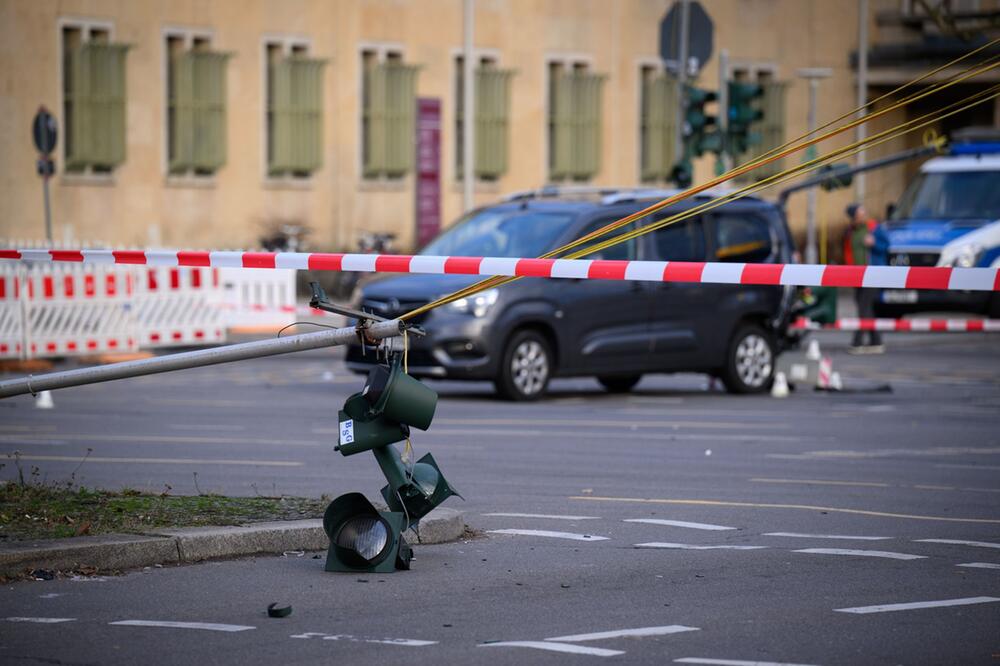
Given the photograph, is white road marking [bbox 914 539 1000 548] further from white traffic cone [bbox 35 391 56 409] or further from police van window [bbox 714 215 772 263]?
police van window [bbox 714 215 772 263]

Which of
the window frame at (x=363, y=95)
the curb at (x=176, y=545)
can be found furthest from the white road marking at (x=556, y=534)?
the window frame at (x=363, y=95)

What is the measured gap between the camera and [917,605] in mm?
8008

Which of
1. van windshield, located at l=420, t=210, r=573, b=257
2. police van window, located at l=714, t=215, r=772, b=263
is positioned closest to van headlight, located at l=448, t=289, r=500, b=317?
van windshield, located at l=420, t=210, r=573, b=257

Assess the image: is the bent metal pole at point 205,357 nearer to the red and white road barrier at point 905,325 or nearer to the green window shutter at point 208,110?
the red and white road barrier at point 905,325

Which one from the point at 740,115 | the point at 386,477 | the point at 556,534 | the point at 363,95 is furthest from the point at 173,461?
the point at 363,95

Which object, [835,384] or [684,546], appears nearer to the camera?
[684,546]

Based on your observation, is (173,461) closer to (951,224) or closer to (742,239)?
(742,239)

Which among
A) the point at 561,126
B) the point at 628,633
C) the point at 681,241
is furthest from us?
the point at 561,126

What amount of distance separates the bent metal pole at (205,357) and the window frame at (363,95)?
98.6 ft

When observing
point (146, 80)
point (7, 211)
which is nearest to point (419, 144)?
point (146, 80)

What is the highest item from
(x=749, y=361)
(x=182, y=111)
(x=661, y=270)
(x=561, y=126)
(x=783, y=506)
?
(x=561, y=126)

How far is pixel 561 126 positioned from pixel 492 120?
6.78 feet

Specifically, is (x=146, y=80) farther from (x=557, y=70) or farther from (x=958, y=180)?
(x=958, y=180)

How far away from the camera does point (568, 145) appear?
138 feet
